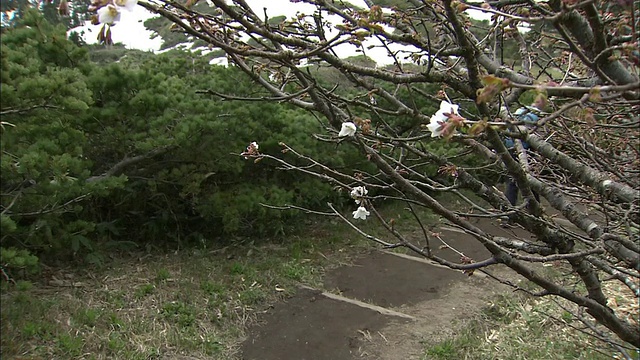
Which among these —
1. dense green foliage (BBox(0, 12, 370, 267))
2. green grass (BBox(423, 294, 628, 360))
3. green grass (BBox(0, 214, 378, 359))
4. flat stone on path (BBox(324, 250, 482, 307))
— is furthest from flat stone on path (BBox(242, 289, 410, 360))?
dense green foliage (BBox(0, 12, 370, 267))

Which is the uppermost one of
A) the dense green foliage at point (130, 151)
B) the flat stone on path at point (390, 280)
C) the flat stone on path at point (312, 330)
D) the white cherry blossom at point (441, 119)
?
the white cherry blossom at point (441, 119)

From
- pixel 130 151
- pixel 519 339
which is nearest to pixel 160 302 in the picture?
pixel 130 151

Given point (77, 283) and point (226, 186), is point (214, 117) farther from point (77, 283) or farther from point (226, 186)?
point (77, 283)

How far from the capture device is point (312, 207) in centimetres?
612

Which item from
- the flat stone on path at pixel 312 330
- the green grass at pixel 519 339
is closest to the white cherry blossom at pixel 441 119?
the green grass at pixel 519 339

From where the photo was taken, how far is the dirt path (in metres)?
3.77

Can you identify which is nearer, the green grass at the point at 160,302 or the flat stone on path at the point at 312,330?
the green grass at the point at 160,302

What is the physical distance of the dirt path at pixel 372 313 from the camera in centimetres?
377

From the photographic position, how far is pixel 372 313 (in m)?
4.27

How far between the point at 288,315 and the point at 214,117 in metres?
1.85

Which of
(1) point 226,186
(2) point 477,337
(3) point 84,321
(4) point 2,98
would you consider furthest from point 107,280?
(2) point 477,337

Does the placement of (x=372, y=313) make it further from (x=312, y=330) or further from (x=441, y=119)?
(x=441, y=119)

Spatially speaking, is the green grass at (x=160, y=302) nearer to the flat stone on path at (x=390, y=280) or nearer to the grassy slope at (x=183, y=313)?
the grassy slope at (x=183, y=313)

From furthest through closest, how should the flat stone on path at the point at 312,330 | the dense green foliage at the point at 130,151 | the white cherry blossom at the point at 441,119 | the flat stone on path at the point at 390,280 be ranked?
the flat stone on path at the point at 390,280 → the flat stone on path at the point at 312,330 → the dense green foliage at the point at 130,151 → the white cherry blossom at the point at 441,119
